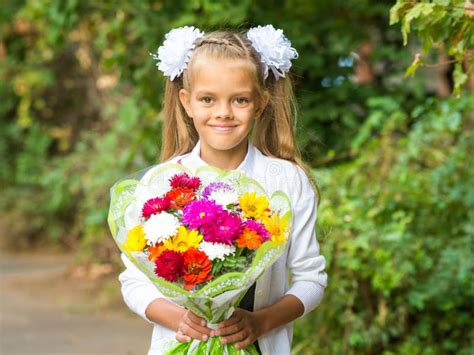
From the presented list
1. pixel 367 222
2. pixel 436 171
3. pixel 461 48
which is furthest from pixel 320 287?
pixel 436 171

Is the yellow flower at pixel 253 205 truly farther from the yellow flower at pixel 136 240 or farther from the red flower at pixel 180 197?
the yellow flower at pixel 136 240

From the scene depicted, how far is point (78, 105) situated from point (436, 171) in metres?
6.71

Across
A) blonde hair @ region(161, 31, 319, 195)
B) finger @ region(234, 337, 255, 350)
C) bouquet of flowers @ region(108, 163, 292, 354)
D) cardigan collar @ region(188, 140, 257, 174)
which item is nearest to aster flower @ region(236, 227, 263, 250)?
bouquet of flowers @ region(108, 163, 292, 354)

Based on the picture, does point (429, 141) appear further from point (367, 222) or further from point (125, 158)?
point (125, 158)

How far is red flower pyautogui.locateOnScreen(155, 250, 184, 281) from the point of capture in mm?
2361

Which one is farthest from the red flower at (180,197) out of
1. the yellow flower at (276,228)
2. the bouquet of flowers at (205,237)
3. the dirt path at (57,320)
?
the dirt path at (57,320)

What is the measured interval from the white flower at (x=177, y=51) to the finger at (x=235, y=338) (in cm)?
84

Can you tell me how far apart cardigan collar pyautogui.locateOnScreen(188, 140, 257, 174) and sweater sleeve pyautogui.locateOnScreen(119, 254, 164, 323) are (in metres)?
0.37

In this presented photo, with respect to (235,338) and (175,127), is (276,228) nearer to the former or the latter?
(235,338)

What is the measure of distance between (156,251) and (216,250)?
6.2 inches

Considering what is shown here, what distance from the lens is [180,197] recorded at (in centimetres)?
250

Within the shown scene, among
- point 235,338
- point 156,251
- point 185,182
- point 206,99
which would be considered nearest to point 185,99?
point 206,99

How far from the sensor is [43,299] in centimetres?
827

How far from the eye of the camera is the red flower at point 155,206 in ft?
8.13
